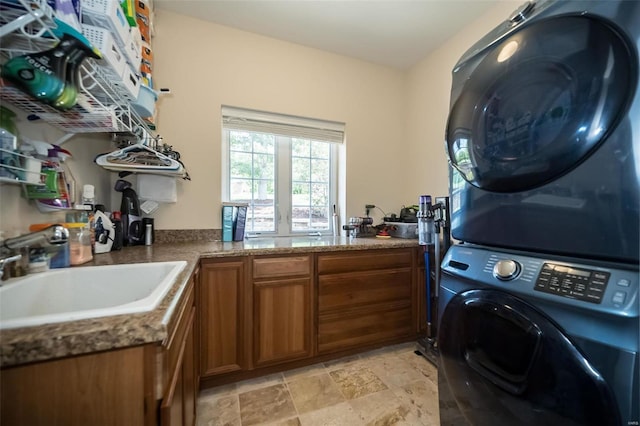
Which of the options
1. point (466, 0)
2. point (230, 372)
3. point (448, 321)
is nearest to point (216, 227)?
point (230, 372)

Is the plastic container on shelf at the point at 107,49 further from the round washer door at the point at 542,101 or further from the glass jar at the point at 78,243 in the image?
the round washer door at the point at 542,101

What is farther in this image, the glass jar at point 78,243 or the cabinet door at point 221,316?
the cabinet door at point 221,316

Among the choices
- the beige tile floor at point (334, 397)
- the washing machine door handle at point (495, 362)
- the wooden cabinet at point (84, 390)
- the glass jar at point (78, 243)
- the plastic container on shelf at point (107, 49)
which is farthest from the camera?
the beige tile floor at point (334, 397)

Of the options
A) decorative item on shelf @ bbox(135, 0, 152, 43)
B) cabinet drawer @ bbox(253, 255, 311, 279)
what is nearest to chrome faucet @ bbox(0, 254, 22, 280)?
cabinet drawer @ bbox(253, 255, 311, 279)

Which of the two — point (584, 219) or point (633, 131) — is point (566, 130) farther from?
point (584, 219)

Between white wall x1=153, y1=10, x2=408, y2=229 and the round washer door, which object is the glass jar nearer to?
white wall x1=153, y1=10, x2=408, y2=229

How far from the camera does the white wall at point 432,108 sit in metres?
2.09

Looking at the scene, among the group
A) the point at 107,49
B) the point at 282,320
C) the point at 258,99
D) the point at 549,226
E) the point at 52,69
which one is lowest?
the point at 282,320

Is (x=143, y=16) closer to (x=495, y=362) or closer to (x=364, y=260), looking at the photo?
(x=364, y=260)

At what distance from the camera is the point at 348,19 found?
195cm

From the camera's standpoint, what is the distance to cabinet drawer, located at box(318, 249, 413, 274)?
1722mm

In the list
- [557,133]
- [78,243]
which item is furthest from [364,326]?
[78,243]

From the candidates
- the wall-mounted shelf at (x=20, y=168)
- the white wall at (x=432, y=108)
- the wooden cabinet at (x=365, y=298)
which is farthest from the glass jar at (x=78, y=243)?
the white wall at (x=432, y=108)

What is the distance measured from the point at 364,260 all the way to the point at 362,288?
0.66 ft
